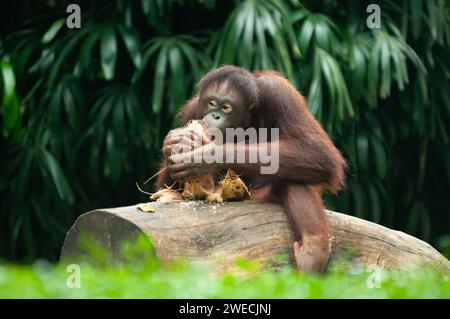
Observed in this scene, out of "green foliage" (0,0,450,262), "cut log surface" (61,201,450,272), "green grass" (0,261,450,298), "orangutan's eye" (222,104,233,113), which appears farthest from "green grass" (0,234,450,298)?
"green foliage" (0,0,450,262)

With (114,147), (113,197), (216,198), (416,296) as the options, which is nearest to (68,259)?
(216,198)

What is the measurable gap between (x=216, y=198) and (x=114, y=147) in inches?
108

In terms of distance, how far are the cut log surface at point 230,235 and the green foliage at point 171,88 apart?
222cm

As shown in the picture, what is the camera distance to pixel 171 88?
6.92 meters

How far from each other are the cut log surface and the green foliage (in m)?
2.22

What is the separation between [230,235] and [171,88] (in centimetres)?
290

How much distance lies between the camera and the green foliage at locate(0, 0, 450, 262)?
693 cm

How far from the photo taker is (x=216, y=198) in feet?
14.8

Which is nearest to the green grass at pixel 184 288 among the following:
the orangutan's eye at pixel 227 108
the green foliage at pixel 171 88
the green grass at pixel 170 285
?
the green grass at pixel 170 285

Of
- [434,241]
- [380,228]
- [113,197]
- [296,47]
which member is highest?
[296,47]

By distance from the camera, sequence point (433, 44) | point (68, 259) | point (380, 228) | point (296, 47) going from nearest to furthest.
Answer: point (68, 259)
point (380, 228)
point (296, 47)
point (433, 44)

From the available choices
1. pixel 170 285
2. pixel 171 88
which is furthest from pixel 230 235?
pixel 171 88

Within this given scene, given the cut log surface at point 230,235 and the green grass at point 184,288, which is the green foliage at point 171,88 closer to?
the cut log surface at point 230,235

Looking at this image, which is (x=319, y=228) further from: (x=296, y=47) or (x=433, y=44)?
(x=433, y=44)
